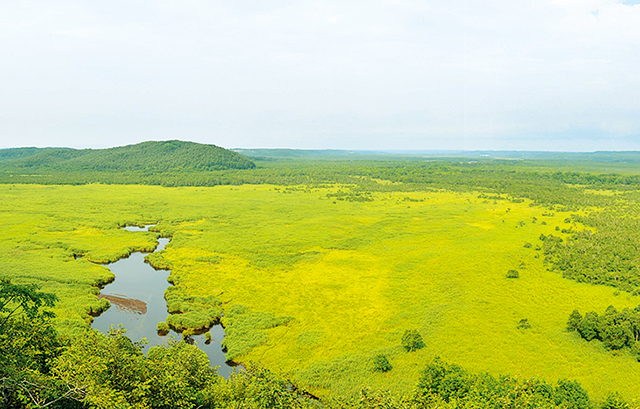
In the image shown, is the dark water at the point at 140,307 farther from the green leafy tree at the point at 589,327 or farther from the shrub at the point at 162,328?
the green leafy tree at the point at 589,327

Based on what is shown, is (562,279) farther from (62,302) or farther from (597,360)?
(62,302)

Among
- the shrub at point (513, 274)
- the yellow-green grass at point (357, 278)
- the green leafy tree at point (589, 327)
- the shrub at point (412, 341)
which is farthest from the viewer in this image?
the shrub at point (513, 274)

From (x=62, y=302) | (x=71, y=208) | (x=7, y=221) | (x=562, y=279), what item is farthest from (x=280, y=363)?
(x=71, y=208)

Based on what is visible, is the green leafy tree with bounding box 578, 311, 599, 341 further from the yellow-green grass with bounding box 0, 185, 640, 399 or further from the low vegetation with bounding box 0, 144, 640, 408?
the yellow-green grass with bounding box 0, 185, 640, 399

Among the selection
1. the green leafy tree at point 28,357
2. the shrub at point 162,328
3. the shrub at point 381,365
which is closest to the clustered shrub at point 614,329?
the shrub at point 381,365

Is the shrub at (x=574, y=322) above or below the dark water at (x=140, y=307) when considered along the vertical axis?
above

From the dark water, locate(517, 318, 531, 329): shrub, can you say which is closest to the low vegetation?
locate(517, 318, 531, 329): shrub

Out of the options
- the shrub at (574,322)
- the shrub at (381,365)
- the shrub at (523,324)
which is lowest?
the shrub at (381,365)
